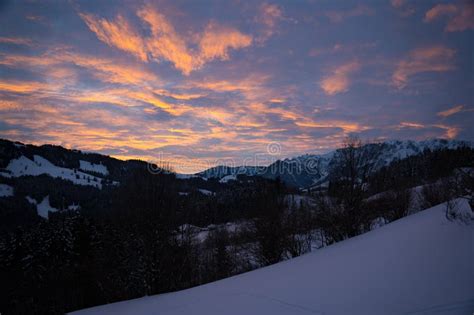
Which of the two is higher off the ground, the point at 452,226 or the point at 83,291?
the point at 452,226

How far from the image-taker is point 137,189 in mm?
17578

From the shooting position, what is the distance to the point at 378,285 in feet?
16.9

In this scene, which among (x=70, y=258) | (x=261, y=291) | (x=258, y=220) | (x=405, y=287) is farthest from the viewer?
(x=70, y=258)

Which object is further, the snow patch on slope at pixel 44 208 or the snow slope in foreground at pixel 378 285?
the snow patch on slope at pixel 44 208

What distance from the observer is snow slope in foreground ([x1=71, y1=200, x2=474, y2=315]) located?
4293 millimetres

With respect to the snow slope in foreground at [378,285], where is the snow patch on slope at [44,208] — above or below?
below

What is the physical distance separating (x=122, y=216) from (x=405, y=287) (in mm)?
16801

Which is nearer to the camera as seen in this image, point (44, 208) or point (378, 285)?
point (378, 285)

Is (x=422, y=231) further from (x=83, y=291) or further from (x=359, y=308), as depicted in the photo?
(x=83, y=291)

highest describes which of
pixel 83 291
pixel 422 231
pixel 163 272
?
pixel 422 231

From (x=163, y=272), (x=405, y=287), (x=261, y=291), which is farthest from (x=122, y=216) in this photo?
(x=405, y=287)

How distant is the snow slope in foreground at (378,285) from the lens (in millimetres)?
4293

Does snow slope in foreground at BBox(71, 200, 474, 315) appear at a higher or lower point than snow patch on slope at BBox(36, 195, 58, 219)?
higher

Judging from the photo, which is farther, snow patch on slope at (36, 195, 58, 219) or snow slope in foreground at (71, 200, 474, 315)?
snow patch on slope at (36, 195, 58, 219)
